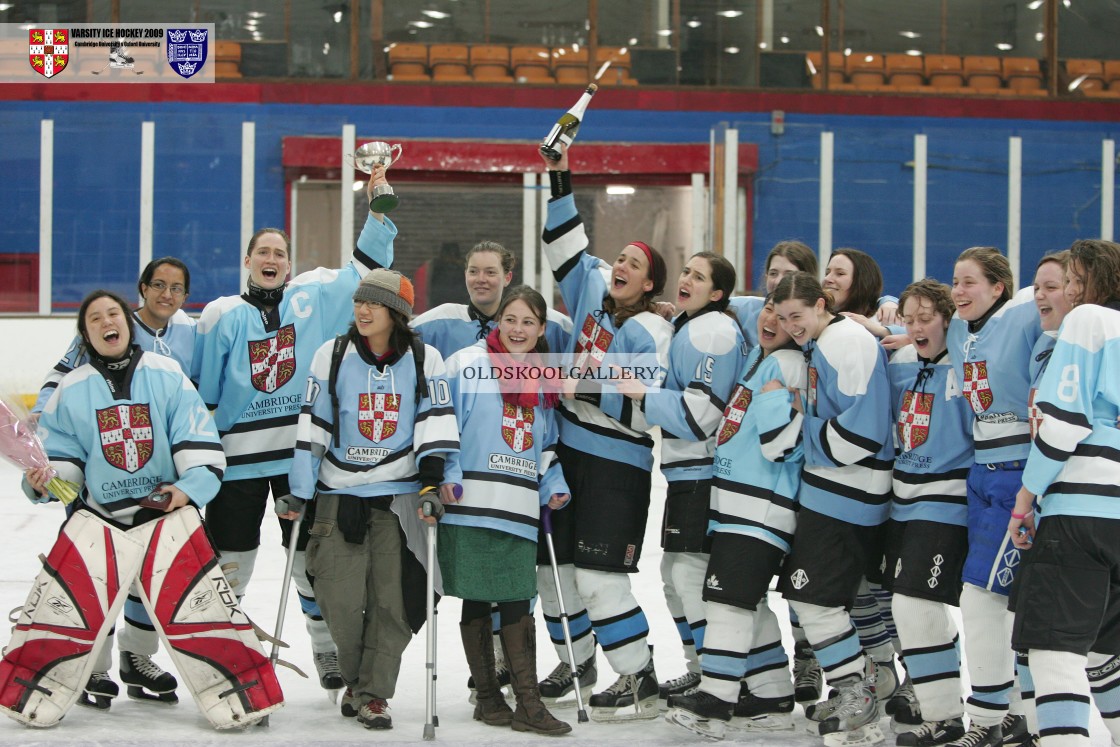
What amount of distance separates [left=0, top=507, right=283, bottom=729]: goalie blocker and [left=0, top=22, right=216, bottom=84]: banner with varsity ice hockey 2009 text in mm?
7643

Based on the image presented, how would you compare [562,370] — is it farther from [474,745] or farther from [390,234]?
[474,745]

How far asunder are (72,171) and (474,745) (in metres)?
7.74

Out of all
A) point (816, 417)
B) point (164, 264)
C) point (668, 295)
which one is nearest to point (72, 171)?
point (668, 295)

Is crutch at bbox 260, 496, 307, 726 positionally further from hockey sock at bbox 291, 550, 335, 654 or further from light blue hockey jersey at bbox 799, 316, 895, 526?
light blue hockey jersey at bbox 799, 316, 895, 526

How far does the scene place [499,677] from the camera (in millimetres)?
3676

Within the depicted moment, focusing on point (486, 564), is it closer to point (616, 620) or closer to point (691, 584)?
point (616, 620)

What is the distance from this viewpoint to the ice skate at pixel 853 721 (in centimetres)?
319

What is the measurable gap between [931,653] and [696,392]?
93cm

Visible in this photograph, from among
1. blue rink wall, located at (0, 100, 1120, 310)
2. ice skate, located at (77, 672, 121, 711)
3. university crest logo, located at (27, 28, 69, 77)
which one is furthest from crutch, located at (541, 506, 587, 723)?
university crest logo, located at (27, 28, 69, 77)

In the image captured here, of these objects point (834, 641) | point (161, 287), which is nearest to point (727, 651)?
point (834, 641)

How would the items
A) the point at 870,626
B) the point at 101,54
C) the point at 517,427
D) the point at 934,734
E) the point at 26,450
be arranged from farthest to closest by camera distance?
1. the point at 101,54
2. the point at 870,626
3. the point at 517,427
4. the point at 26,450
5. the point at 934,734

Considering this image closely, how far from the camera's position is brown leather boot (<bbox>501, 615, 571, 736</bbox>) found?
10.8ft

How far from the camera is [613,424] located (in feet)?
11.9

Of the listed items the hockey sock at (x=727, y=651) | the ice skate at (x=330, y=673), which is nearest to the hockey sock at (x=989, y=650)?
the hockey sock at (x=727, y=651)
